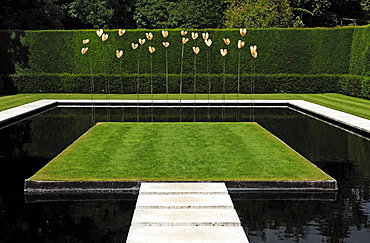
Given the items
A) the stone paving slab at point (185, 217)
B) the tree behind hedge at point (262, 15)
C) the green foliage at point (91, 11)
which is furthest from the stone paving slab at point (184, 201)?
the green foliage at point (91, 11)

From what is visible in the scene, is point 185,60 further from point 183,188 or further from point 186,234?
point 186,234

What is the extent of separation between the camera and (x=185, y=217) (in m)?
6.23

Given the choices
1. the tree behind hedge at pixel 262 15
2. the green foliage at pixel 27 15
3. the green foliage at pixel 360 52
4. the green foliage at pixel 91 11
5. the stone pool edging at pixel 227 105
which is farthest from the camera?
the green foliage at pixel 91 11

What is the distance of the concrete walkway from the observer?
18.5 feet

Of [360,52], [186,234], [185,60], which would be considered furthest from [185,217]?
[185,60]

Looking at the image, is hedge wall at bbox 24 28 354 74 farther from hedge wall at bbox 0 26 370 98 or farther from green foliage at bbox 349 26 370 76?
green foliage at bbox 349 26 370 76

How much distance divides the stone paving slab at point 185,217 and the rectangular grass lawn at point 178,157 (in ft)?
5.40

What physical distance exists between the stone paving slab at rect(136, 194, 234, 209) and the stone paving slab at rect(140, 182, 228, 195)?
0.50 ft

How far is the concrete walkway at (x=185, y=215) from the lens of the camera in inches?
222

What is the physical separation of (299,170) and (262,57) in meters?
18.1

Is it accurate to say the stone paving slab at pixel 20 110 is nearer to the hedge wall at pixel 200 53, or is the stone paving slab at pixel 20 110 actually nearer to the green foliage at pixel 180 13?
the hedge wall at pixel 200 53

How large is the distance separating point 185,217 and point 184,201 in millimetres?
639

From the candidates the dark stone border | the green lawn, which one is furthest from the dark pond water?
the green lawn

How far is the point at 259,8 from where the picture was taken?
98.5 ft
